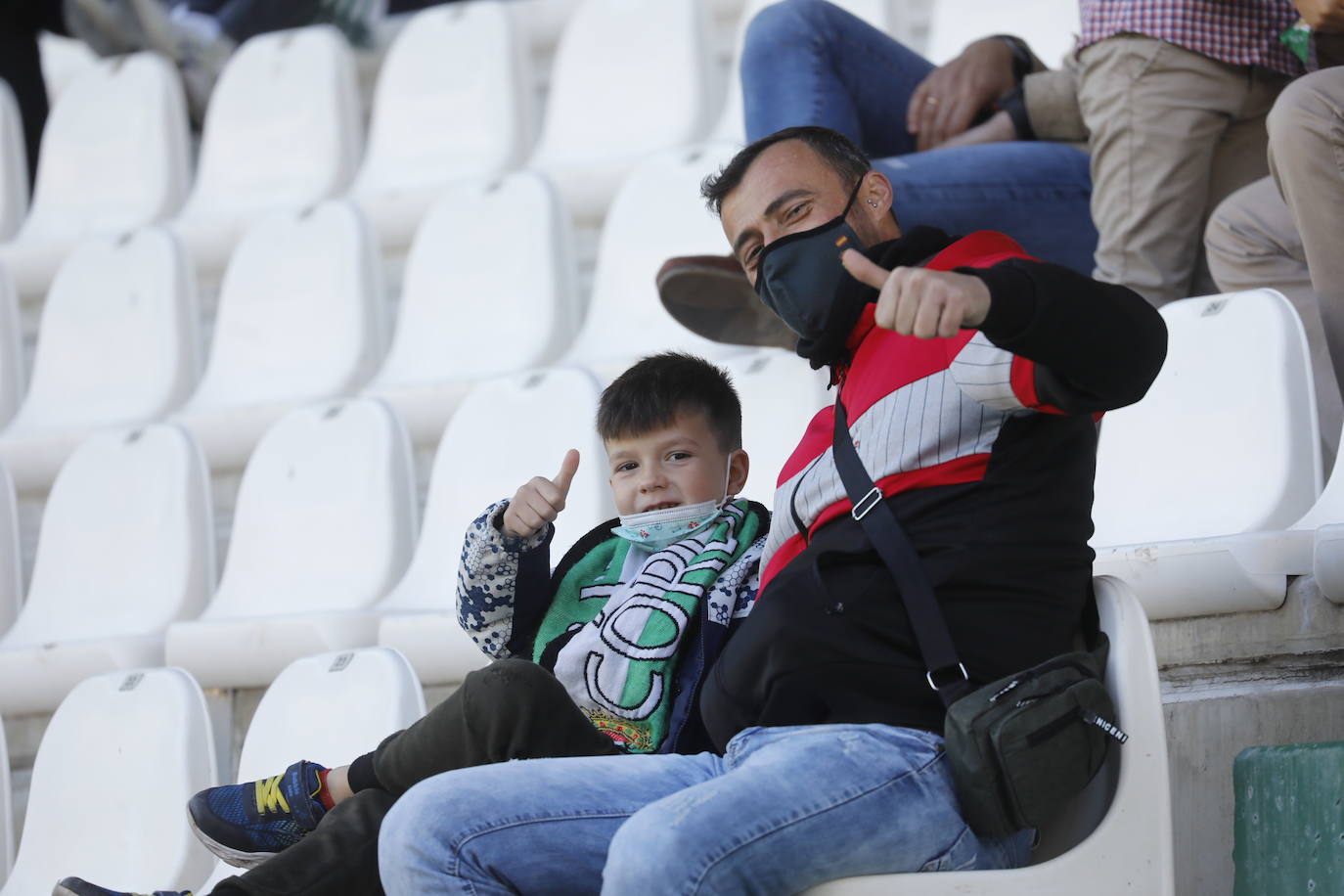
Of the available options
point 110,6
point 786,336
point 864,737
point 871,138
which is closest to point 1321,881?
point 864,737

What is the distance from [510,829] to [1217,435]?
1.09 meters

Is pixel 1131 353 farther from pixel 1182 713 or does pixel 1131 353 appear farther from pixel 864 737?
pixel 1182 713

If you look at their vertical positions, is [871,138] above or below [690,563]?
above

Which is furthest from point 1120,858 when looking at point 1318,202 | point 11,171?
point 11,171

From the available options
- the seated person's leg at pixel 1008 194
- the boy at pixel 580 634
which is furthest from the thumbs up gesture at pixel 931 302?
the seated person's leg at pixel 1008 194

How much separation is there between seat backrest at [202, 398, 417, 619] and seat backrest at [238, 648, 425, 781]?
0.36 meters

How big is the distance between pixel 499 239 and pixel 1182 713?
70.7 inches

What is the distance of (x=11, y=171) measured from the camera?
395cm

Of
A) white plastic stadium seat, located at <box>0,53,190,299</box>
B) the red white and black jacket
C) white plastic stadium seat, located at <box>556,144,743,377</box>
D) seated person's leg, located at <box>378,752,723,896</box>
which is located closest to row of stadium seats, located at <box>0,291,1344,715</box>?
white plastic stadium seat, located at <box>556,144,743,377</box>

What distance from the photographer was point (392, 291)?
3611mm

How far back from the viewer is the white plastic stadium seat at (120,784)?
85.8 inches

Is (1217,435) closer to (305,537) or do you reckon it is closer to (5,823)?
(305,537)

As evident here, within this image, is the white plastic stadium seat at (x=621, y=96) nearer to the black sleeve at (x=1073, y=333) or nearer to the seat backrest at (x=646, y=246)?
the seat backrest at (x=646, y=246)

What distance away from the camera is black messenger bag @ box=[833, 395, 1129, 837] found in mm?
1009
